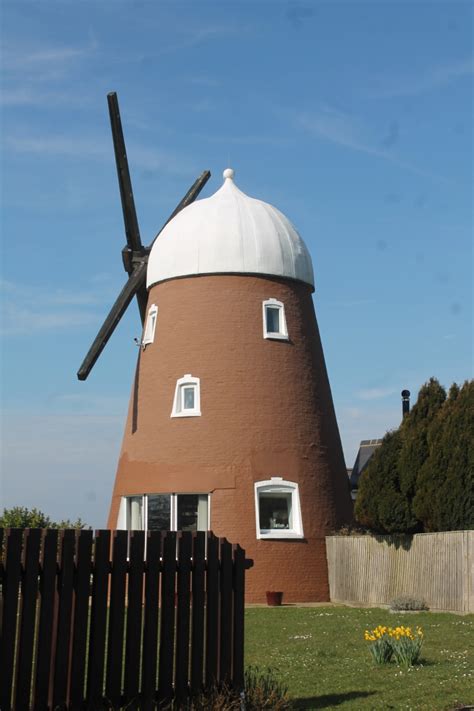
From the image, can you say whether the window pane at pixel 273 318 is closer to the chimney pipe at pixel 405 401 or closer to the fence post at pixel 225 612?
the chimney pipe at pixel 405 401

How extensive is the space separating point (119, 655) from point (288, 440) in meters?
18.4

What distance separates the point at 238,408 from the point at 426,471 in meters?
5.69

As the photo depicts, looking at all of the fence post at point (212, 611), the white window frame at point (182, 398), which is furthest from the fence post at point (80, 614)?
the white window frame at point (182, 398)

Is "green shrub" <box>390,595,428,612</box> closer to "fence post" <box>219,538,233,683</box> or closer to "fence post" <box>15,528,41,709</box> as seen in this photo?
"fence post" <box>219,538,233,683</box>

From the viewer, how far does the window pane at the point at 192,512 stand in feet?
85.4

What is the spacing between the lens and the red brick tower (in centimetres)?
2609

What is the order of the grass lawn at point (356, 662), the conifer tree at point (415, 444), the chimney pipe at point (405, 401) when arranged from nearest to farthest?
the grass lawn at point (356, 662) < the conifer tree at point (415, 444) < the chimney pipe at point (405, 401)

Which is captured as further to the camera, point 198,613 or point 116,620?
point 198,613

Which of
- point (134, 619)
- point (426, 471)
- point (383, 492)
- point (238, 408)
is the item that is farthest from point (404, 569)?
point (134, 619)

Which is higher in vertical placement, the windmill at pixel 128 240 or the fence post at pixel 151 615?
the windmill at pixel 128 240

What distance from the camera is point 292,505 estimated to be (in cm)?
2661

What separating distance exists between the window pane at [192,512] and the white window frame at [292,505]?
54.7 inches

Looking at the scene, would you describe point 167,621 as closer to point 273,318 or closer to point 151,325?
point 273,318

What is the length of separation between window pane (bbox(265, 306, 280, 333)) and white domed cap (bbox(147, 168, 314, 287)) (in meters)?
0.97
